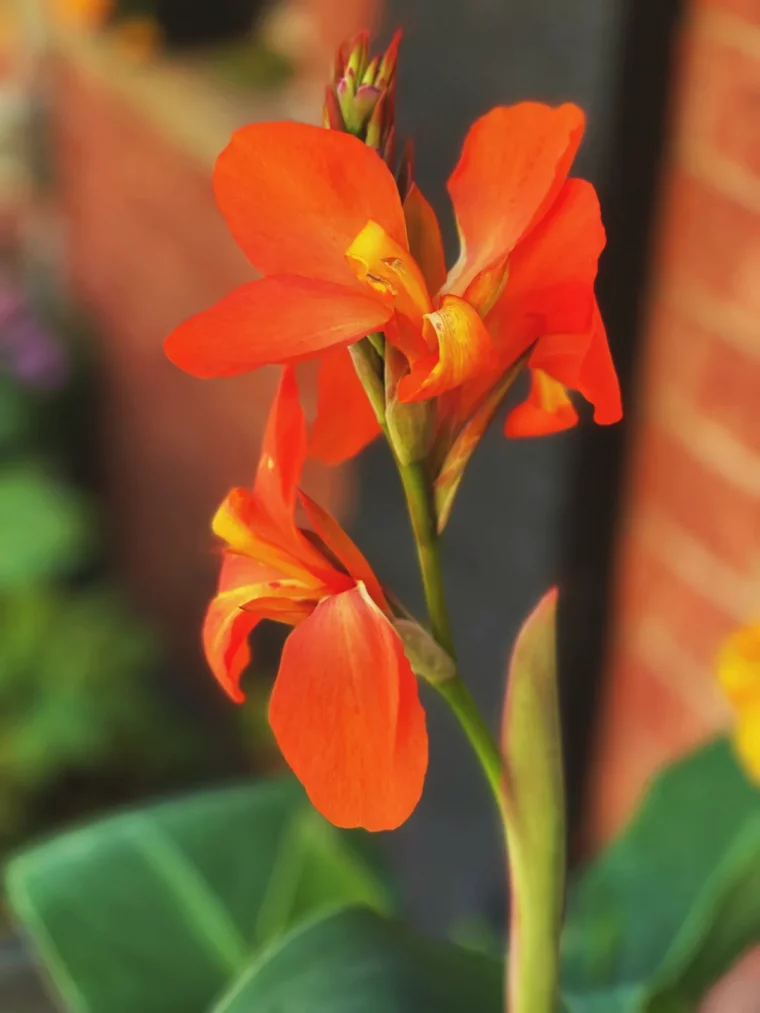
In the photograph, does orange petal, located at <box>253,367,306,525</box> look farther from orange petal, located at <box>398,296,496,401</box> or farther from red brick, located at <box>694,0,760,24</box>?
red brick, located at <box>694,0,760,24</box>

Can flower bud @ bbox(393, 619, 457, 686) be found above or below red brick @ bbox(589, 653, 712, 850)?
above

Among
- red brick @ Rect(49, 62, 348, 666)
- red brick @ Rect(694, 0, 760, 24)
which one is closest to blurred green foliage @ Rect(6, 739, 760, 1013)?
red brick @ Rect(694, 0, 760, 24)

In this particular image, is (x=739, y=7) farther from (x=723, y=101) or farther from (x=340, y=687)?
(x=340, y=687)

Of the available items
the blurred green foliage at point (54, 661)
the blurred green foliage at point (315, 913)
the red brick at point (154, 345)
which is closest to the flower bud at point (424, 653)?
the blurred green foliage at point (315, 913)

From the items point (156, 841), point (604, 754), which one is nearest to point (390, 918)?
point (156, 841)

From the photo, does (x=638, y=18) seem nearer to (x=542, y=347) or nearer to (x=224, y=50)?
(x=542, y=347)

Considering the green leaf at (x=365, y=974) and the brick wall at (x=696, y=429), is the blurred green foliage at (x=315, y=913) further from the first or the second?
the brick wall at (x=696, y=429)
